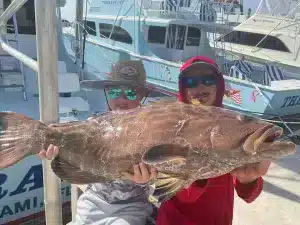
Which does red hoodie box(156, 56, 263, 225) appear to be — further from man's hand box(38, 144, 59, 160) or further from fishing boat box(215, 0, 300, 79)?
fishing boat box(215, 0, 300, 79)

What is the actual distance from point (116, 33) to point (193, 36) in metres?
3.04

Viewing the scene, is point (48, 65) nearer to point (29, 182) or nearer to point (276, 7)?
point (29, 182)

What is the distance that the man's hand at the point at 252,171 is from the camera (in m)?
1.88

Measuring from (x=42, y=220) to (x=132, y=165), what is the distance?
138 inches

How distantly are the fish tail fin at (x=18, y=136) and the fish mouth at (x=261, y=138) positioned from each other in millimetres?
1121

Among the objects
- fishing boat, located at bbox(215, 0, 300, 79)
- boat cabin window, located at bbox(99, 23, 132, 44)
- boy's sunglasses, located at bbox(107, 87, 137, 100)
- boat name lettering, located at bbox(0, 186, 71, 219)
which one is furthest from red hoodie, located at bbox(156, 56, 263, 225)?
boat cabin window, located at bbox(99, 23, 132, 44)

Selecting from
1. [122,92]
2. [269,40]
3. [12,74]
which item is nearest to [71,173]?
[122,92]

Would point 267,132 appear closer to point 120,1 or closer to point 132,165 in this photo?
point 132,165

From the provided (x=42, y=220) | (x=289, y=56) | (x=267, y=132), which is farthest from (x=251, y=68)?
(x=267, y=132)

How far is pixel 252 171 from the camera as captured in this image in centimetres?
195

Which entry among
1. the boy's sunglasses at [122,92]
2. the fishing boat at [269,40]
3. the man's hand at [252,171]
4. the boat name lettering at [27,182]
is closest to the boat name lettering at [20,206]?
the boat name lettering at [27,182]

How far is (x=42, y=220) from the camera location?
4.97 meters

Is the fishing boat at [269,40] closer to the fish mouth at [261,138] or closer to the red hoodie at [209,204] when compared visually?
the red hoodie at [209,204]

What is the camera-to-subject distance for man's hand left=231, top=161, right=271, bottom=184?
1882mm
